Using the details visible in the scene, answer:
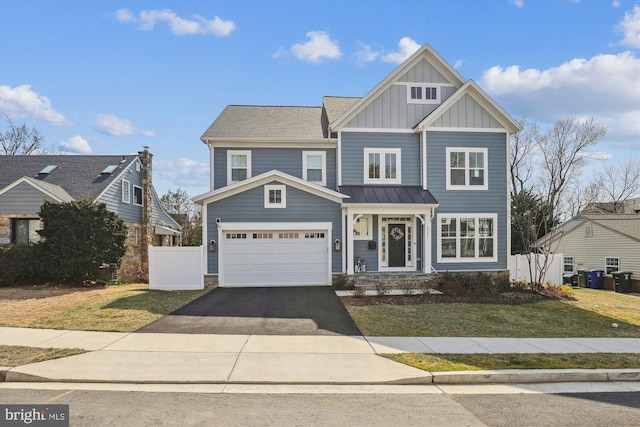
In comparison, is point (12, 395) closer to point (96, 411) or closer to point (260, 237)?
point (96, 411)

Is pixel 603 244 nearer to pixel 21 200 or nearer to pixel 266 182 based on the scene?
pixel 266 182

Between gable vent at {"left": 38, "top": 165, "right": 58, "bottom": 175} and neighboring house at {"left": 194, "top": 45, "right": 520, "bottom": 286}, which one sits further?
gable vent at {"left": 38, "top": 165, "right": 58, "bottom": 175}

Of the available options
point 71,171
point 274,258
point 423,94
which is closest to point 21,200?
point 71,171

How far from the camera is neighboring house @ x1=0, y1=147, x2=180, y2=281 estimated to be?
19.8 m

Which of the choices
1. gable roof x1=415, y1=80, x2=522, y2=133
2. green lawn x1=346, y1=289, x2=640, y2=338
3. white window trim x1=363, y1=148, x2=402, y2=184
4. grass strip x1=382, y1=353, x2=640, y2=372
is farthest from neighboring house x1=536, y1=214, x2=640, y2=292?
grass strip x1=382, y1=353, x2=640, y2=372

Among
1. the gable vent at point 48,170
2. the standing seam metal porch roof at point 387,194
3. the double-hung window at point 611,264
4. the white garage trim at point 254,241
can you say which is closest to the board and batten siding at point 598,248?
the double-hung window at point 611,264

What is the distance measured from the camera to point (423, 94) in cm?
1866

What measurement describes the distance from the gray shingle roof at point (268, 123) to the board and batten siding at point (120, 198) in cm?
744

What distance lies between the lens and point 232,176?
18.5 metres

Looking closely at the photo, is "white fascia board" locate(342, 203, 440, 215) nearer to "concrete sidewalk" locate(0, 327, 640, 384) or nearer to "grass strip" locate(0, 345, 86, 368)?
"concrete sidewalk" locate(0, 327, 640, 384)

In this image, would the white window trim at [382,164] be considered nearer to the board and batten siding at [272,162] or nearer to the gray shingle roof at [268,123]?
the board and batten siding at [272,162]

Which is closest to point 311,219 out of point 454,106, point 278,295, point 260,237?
point 260,237

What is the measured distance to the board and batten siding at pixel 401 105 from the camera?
18250mm

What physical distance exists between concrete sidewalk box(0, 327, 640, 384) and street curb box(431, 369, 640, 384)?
0.05ft
